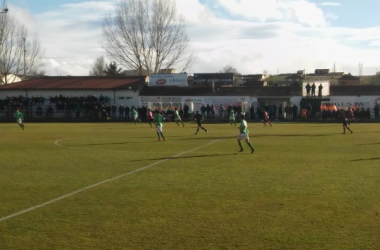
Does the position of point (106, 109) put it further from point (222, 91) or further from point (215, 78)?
point (215, 78)

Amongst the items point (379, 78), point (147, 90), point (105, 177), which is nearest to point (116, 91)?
point (147, 90)

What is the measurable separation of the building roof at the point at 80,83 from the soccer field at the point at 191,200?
142ft

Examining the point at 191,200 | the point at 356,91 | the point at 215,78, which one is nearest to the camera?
the point at 191,200

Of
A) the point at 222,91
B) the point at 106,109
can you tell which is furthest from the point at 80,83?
the point at 222,91

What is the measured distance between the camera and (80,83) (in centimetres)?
6994

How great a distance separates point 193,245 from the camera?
9203 mm

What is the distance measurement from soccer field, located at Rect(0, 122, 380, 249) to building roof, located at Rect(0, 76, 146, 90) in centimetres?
4336

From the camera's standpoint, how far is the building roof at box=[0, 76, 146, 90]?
6688 centimetres

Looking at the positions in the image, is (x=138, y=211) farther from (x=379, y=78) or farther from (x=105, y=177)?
(x=379, y=78)

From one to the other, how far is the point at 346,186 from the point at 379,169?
3.95m

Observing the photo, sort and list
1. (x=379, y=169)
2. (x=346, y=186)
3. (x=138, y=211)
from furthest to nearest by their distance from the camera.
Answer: (x=379, y=169)
(x=346, y=186)
(x=138, y=211)

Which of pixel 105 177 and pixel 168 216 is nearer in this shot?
pixel 168 216

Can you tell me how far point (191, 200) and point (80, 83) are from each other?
59117mm

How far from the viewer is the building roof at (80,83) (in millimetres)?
66875
